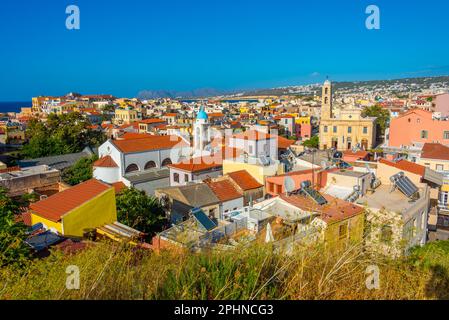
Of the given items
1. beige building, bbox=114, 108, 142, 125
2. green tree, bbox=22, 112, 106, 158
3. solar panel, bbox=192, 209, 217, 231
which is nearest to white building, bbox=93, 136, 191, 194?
solar panel, bbox=192, 209, 217, 231

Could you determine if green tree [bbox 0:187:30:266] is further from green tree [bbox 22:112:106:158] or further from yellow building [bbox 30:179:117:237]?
green tree [bbox 22:112:106:158]

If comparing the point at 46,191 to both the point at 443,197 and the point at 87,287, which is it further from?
the point at 443,197

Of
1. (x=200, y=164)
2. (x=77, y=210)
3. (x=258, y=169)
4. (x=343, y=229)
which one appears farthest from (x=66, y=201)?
(x=200, y=164)

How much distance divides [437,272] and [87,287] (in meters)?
4.97

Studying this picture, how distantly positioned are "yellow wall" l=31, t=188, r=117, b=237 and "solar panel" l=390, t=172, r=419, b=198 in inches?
427

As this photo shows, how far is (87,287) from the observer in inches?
155

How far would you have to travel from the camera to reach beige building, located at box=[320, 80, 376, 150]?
1734 inches

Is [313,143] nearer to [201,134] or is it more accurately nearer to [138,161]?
[201,134]

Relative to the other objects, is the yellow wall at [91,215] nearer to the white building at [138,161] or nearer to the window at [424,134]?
the white building at [138,161]

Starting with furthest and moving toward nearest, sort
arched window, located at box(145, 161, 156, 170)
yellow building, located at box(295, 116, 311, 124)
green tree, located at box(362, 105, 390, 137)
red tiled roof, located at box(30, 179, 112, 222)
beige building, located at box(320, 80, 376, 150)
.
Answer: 1. yellow building, located at box(295, 116, 311, 124)
2. green tree, located at box(362, 105, 390, 137)
3. beige building, located at box(320, 80, 376, 150)
4. arched window, located at box(145, 161, 156, 170)
5. red tiled roof, located at box(30, 179, 112, 222)

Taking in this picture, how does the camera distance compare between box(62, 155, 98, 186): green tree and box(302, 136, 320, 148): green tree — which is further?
box(302, 136, 320, 148): green tree

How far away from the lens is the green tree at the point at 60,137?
1663 inches

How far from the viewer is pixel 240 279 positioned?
3988 mm
